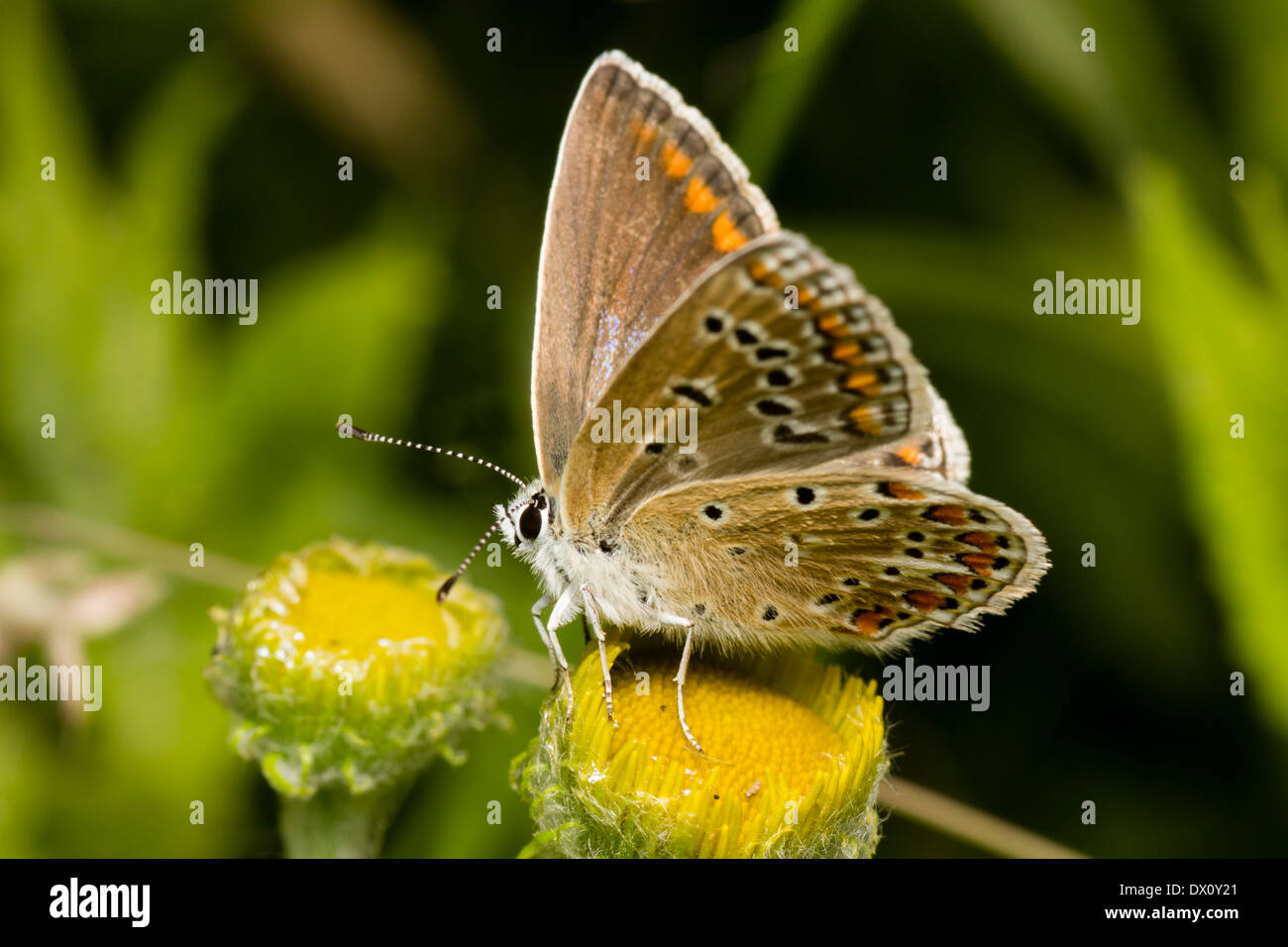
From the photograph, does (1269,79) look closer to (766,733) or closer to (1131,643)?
(1131,643)

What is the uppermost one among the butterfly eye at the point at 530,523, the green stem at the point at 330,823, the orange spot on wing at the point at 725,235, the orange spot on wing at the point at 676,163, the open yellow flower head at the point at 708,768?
the orange spot on wing at the point at 676,163

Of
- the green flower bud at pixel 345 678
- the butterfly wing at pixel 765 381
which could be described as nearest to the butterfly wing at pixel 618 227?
the butterfly wing at pixel 765 381

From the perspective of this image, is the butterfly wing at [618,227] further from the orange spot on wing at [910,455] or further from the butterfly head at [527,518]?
the orange spot on wing at [910,455]

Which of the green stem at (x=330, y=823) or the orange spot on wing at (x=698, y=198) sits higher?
the orange spot on wing at (x=698, y=198)

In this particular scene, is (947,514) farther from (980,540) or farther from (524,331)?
(524,331)

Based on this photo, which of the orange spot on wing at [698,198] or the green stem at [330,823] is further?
the orange spot on wing at [698,198]

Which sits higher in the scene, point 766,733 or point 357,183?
point 357,183

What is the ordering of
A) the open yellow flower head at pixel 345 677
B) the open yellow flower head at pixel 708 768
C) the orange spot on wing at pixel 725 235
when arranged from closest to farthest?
the open yellow flower head at pixel 708 768
the open yellow flower head at pixel 345 677
the orange spot on wing at pixel 725 235

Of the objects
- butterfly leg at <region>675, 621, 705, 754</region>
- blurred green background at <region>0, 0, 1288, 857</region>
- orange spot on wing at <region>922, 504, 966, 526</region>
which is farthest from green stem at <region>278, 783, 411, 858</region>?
orange spot on wing at <region>922, 504, 966, 526</region>

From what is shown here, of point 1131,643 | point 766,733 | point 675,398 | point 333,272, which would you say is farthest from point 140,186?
point 1131,643
